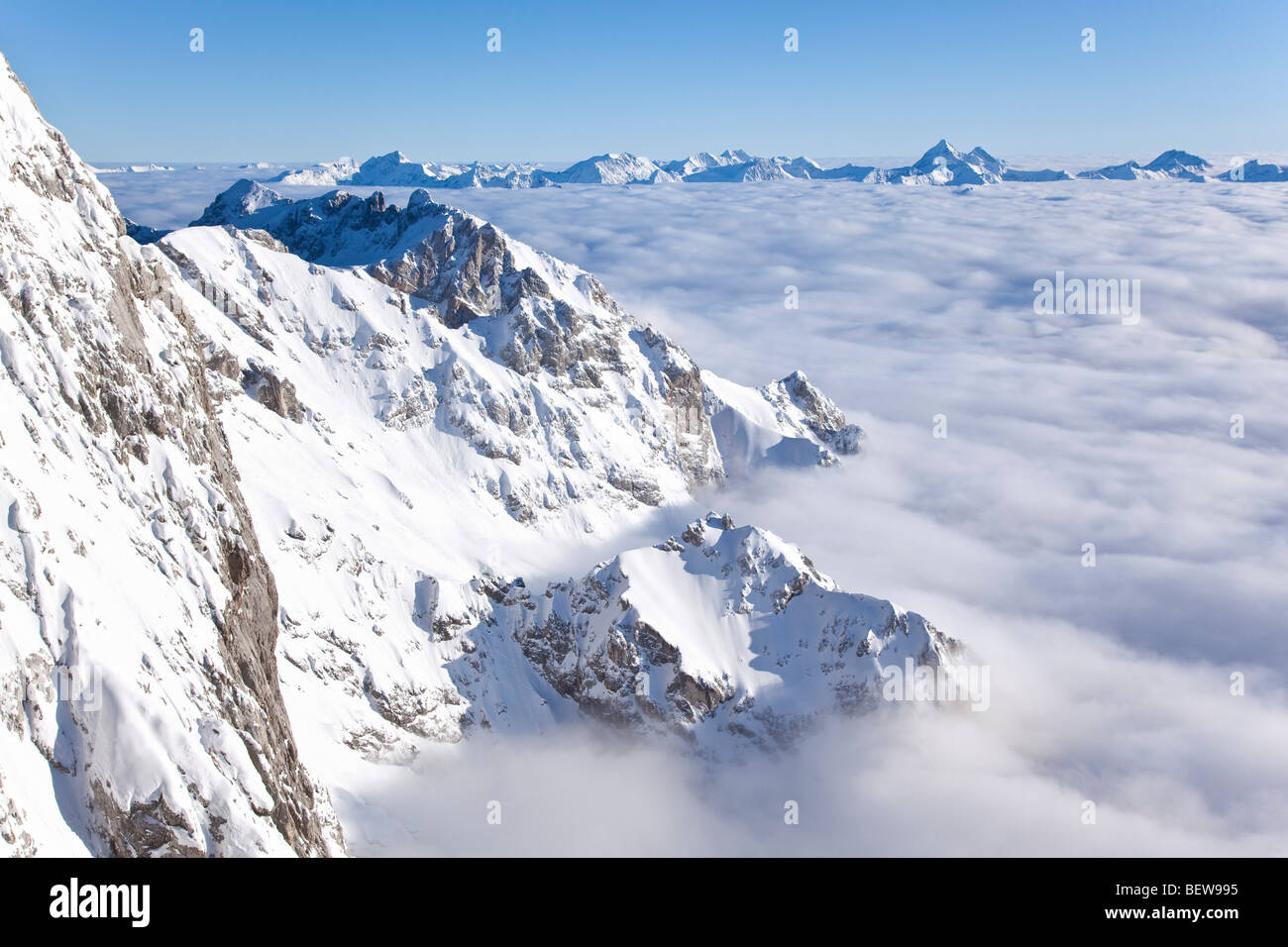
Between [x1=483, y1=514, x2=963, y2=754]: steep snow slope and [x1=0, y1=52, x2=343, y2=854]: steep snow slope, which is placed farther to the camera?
[x1=483, y1=514, x2=963, y2=754]: steep snow slope

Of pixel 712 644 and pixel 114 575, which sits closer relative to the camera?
pixel 114 575

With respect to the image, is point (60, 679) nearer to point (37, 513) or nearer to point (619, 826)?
point (37, 513)

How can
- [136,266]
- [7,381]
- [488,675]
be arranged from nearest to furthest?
[7,381] → [136,266] → [488,675]

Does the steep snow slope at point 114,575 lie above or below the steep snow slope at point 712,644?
above

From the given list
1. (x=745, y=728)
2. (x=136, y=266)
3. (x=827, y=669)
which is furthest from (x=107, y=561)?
(x=827, y=669)

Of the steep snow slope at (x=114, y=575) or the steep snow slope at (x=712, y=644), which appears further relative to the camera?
the steep snow slope at (x=712, y=644)

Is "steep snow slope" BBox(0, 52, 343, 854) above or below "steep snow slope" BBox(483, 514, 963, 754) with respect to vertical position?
above

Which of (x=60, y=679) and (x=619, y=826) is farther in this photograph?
(x=619, y=826)
